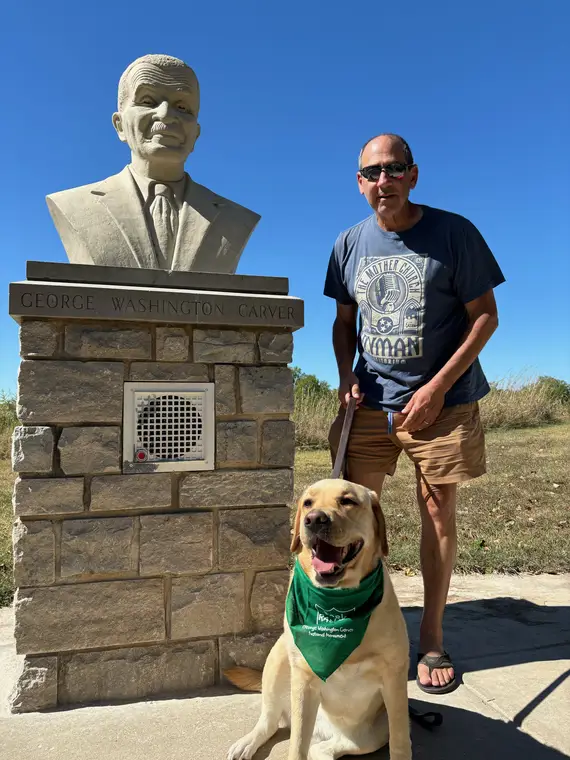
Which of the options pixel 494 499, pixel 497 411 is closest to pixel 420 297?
pixel 494 499

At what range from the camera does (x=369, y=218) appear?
11.1 feet

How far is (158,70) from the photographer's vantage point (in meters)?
3.19

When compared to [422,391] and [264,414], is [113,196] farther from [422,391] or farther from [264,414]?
[422,391]

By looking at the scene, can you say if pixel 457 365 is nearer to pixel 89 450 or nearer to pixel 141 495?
pixel 141 495

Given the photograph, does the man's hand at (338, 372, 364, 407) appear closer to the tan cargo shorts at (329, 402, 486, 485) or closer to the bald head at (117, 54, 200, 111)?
the tan cargo shorts at (329, 402, 486, 485)

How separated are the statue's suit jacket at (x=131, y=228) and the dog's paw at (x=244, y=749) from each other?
2.17 m

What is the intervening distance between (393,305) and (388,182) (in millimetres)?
616

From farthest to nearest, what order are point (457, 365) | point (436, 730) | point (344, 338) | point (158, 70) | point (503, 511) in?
point (503, 511) < point (344, 338) < point (158, 70) < point (457, 365) < point (436, 730)

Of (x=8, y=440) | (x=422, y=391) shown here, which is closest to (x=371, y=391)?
(x=422, y=391)

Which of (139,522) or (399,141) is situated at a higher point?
(399,141)

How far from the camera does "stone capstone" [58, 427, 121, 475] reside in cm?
277

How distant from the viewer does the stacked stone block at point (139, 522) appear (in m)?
2.74

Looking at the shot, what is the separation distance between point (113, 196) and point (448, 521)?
95.5 inches

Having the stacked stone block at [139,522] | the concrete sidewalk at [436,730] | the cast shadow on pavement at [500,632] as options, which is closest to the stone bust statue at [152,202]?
the stacked stone block at [139,522]
